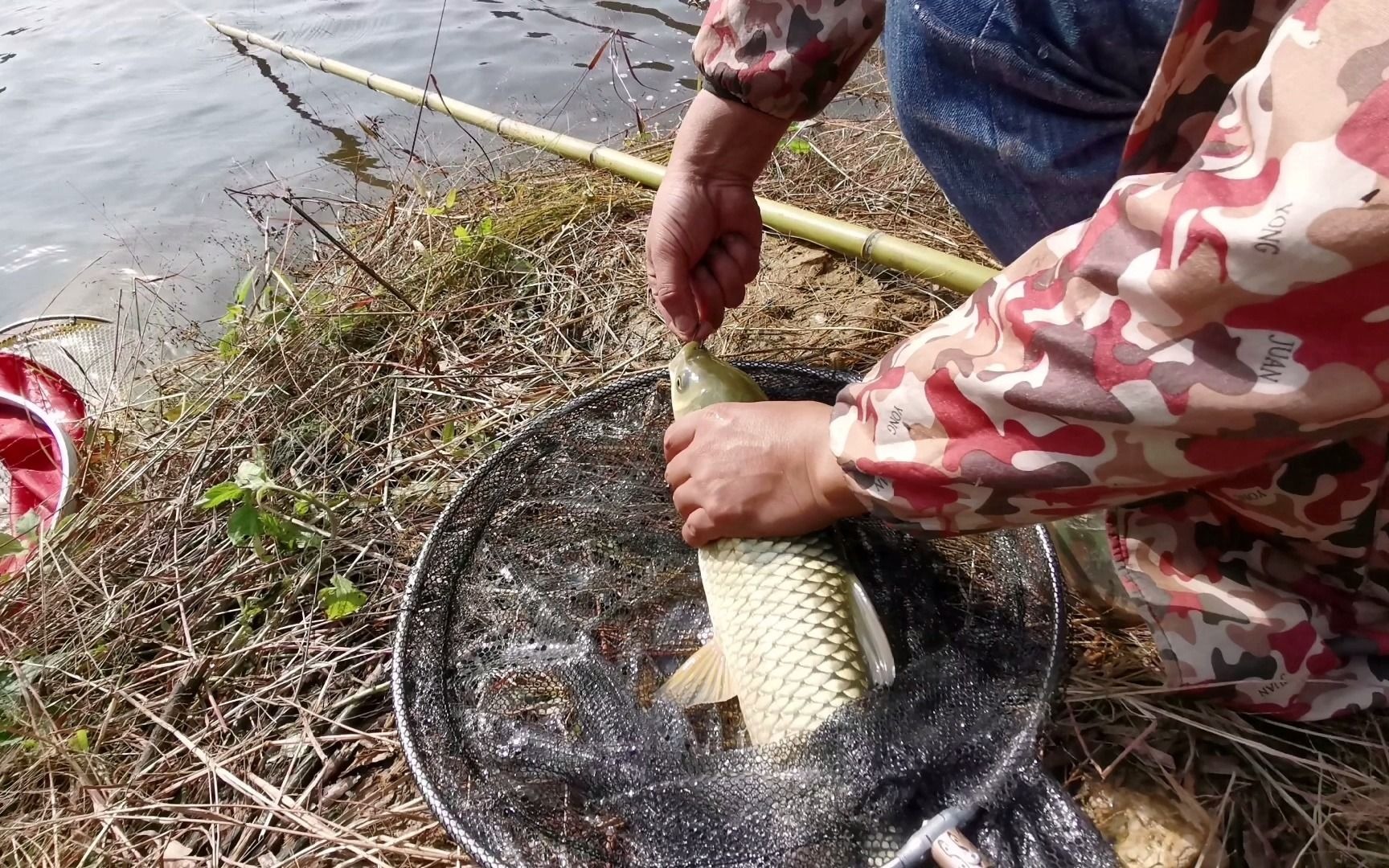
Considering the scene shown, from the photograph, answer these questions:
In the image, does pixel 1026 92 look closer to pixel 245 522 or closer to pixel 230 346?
pixel 245 522

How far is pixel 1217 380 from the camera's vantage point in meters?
0.83

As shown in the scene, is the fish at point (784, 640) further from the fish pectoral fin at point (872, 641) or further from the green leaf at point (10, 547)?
the green leaf at point (10, 547)

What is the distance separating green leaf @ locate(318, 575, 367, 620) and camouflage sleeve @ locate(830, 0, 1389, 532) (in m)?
1.16

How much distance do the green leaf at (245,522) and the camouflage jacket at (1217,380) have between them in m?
1.27

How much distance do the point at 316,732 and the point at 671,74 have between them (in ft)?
14.8

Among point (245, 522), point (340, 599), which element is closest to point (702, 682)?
point (340, 599)

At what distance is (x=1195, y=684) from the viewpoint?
1.33 meters

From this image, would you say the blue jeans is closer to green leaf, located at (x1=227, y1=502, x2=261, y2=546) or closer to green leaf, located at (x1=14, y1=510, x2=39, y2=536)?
green leaf, located at (x1=227, y1=502, x2=261, y2=546)

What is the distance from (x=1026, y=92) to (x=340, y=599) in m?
1.56

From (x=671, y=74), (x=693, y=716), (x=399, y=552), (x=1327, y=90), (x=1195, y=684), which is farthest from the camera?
(x=671, y=74)

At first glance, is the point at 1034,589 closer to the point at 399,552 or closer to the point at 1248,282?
the point at 1248,282

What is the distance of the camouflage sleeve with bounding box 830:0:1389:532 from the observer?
0.73 meters

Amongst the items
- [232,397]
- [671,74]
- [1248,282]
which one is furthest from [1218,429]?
[671,74]

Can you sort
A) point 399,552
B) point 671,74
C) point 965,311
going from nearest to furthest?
point 965,311, point 399,552, point 671,74
